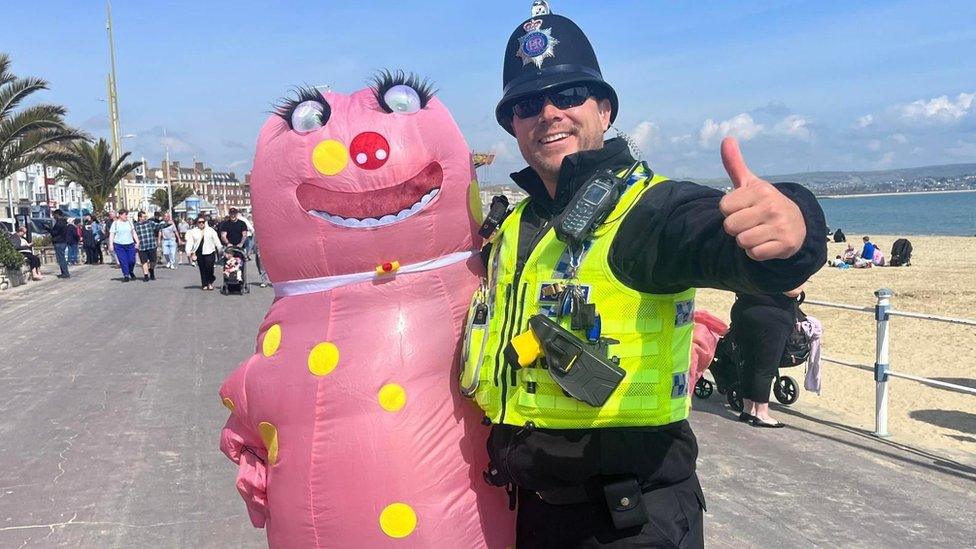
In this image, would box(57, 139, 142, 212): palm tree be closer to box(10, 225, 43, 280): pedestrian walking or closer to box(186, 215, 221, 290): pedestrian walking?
box(10, 225, 43, 280): pedestrian walking

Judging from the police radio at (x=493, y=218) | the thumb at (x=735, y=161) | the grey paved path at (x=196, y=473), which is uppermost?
the thumb at (x=735, y=161)


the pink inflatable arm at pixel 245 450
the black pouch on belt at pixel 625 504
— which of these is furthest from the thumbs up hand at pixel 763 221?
the pink inflatable arm at pixel 245 450

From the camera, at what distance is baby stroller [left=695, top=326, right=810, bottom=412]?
21.0 ft

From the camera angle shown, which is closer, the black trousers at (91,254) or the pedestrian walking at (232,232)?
the pedestrian walking at (232,232)

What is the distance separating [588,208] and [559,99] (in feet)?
1.48

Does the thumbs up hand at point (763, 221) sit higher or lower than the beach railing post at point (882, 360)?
higher

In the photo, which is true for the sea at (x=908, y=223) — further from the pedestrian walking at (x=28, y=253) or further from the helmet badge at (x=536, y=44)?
the pedestrian walking at (x=28, y=253)

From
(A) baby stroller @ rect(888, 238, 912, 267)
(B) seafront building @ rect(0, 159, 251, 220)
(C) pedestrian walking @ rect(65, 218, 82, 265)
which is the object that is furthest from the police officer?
(B) seafront building @ rect(0, 159, 251, 220)

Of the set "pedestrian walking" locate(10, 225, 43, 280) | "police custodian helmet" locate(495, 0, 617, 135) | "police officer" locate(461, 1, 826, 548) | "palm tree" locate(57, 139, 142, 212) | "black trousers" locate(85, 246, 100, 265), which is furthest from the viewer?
"palm tree" locate(57, 139, 142, 212)

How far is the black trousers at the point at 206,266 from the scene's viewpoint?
1478 centimetres

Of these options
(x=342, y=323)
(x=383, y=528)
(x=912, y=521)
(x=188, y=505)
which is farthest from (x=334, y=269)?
(x=912, y=521)

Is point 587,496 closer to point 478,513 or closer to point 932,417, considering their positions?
point 478,513

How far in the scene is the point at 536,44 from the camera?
2.28 m

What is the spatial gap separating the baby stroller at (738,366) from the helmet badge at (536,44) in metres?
4.60
